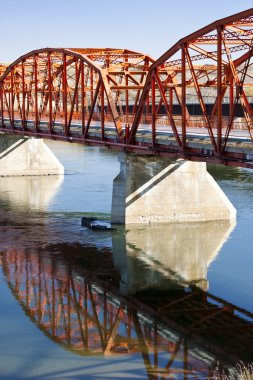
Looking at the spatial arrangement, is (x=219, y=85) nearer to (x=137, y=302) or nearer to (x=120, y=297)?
(x=137, y=302)

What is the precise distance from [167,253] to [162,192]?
6177 millimetres

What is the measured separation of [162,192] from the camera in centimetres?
4847

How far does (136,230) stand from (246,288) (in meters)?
14.0

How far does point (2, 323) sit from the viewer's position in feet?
99.0

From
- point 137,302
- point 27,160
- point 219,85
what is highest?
point 219,85

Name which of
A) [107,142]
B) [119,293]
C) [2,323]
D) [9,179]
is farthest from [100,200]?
[2,323]

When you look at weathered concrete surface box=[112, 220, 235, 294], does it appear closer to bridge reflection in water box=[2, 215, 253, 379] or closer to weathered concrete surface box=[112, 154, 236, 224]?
bridge reflection in water box=[2, 215, 253, 379]

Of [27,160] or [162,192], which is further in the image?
[27,160]

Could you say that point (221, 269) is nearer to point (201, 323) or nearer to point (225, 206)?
point (201, 323)

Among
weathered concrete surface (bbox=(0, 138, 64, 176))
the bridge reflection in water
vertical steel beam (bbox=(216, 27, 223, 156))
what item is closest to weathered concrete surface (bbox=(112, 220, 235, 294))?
the bridge reflection in water

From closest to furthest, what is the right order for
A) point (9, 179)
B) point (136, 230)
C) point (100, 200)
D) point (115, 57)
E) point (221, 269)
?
point (221, 269) → point (136, 230) → point (115, 57) → point (100, 200) → point (9, 179)

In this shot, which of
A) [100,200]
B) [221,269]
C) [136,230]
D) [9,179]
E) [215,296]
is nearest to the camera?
[215,296]

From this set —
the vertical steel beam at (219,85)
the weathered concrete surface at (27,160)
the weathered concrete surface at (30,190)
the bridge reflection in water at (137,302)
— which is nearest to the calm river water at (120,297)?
the bridge reflection in water at (137,302)

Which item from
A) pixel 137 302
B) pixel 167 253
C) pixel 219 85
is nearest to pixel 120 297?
pixel 137 302
